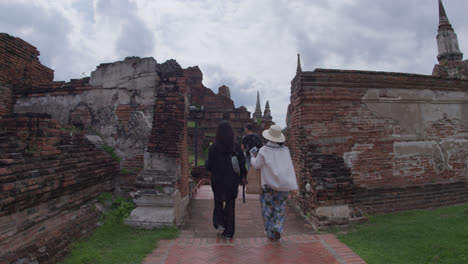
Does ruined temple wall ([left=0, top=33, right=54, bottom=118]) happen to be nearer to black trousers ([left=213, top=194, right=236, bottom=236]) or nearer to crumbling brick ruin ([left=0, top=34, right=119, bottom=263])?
crumbling brick ruin ([left=0, top=34, right=119, bottom=263])

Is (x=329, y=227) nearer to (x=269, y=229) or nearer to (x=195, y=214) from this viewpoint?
(x=269, y=229)

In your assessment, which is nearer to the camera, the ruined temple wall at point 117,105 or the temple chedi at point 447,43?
the ruined temple wall at point 117,105

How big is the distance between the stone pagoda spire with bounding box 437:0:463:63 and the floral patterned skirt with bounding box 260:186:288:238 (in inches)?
568

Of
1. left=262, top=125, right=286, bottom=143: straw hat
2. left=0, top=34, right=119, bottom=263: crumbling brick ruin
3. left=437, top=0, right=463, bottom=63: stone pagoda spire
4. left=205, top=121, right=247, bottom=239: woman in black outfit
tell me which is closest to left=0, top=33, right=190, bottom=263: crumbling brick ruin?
left=0, top=34, right=119, bottom=263: crumbling brick ruin

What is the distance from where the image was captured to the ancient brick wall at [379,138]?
5.91m

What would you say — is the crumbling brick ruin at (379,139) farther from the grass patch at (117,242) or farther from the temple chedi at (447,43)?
the temple chedi at (447,43)

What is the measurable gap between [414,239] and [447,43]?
14503 millimetres

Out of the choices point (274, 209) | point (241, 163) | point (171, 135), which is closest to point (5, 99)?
point (171, 135)

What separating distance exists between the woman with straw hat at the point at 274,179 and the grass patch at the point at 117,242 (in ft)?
5.31

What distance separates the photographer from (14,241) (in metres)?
2.91

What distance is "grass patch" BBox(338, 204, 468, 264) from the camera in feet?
11.2

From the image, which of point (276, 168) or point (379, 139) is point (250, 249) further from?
point (379, 139)

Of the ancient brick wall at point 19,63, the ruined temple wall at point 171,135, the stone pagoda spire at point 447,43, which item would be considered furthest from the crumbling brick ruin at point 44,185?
the stone pagoda spire at point 447,43

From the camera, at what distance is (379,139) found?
246 inches
